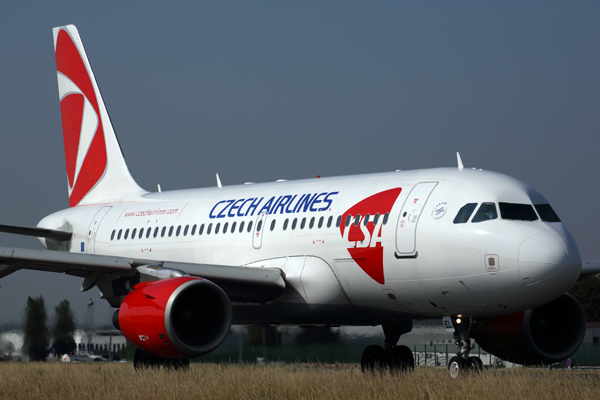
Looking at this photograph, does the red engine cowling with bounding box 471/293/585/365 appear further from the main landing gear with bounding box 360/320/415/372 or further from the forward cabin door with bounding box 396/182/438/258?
the forward cabin door with bounding box 396/182/438/258

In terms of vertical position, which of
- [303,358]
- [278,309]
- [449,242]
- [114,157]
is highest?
[114,157]

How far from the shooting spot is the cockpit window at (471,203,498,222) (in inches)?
496

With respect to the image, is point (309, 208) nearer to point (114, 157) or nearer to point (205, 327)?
point (205, 327)

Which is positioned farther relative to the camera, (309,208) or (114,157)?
(114,157)

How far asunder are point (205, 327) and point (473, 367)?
446 cm

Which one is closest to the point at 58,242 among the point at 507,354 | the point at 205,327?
the point at 205,327

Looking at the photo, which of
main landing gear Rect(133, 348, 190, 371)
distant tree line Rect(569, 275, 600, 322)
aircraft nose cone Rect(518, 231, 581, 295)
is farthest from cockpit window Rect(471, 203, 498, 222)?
distant tree line Rect(569, 275, 600, 322)

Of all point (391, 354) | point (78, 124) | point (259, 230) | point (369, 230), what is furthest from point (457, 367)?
point (78, 124)

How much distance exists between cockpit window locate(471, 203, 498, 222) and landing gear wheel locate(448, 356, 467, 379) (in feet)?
7.28

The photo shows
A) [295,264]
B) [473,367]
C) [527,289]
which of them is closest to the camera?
[527,289]

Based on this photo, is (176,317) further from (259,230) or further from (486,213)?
(486,213)

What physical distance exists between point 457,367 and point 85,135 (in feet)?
45.2

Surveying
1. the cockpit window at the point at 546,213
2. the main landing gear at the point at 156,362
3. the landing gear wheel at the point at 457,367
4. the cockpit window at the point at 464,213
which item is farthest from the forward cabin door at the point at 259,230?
the cockpit window at the point at 546,213

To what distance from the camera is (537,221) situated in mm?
12555
